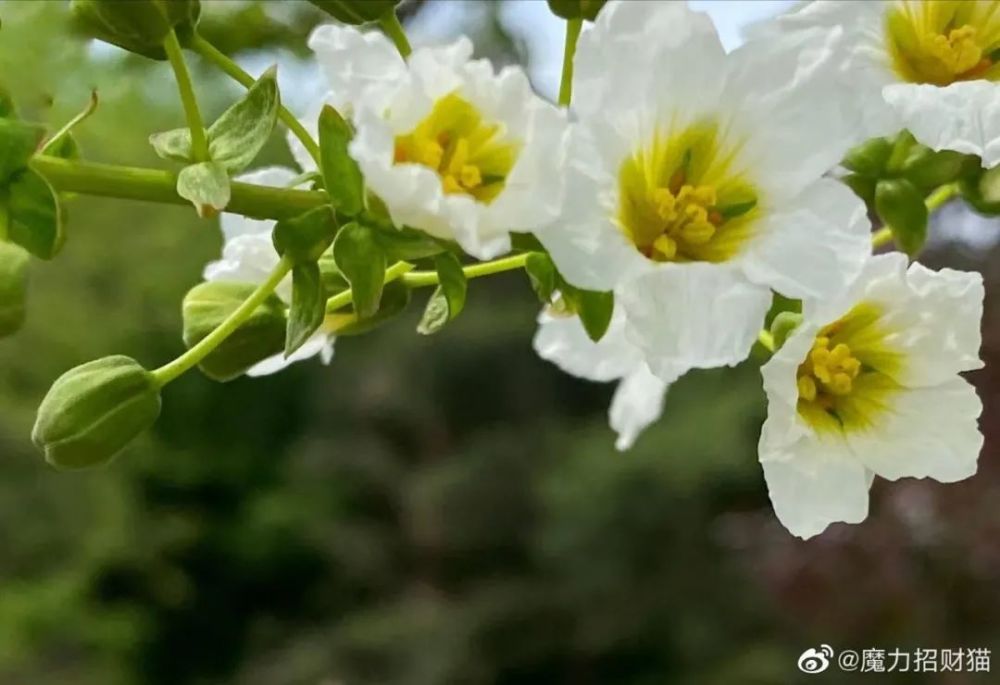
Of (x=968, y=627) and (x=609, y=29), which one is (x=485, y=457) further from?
(x=609, y=29)

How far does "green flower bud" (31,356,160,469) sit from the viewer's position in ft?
1.06

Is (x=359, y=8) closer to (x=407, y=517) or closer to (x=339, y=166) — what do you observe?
(x=339, y=166)

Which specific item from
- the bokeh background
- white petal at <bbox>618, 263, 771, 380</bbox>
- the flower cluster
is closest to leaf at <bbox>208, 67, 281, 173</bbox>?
the flower cluster

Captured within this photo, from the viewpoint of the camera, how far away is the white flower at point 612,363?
18.1 inches

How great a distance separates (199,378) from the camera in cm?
215

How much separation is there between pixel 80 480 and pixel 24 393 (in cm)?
19

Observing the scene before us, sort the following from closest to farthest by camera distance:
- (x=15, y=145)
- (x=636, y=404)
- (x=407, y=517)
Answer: (x=15, y=145) → (x=636, y=404) → (x=407, y=517)

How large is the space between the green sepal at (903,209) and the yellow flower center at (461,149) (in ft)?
0.45

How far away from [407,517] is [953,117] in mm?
1728

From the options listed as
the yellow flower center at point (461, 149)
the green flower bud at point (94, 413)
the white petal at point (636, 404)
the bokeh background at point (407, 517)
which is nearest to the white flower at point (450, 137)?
the yellow flower center at point (461, 149)

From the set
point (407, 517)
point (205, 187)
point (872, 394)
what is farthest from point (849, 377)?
point (407, 517)

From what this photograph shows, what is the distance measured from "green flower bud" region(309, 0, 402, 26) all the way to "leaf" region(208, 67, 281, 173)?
0.04 m

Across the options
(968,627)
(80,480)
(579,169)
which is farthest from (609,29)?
(80,480)

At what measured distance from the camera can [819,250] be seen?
0.29m
